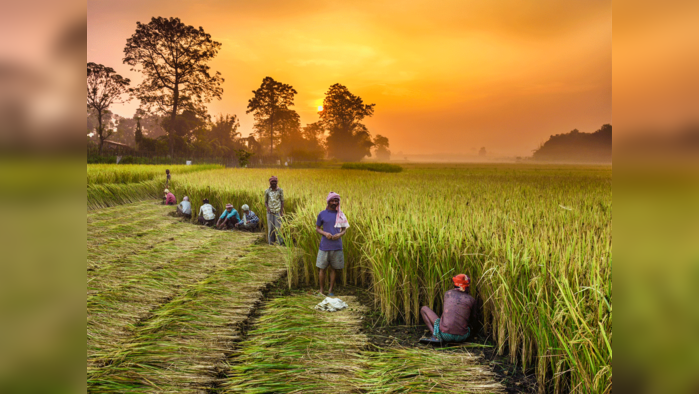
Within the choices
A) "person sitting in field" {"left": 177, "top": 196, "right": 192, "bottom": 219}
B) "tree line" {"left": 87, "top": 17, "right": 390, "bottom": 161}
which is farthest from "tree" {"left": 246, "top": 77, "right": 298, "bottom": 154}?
"person sitting in field" {"left": 177, "top": 196, "right": 192, "bottom": 219}

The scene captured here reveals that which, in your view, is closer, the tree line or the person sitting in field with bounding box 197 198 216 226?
the person sitting in field with bounding box 197 198 216 226

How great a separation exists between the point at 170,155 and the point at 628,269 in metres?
36.9

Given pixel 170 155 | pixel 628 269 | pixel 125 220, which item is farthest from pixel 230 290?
pixel 170 155

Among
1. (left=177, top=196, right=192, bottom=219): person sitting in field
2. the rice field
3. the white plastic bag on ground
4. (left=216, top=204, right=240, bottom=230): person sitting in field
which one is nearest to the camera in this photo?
the rice field

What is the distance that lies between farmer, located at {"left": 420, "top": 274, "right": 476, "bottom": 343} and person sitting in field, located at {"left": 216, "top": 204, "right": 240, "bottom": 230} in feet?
24.9

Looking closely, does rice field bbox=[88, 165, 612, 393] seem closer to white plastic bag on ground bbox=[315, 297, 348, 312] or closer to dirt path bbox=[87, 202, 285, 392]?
dirt path bbox=[87, 202, 285, 392]

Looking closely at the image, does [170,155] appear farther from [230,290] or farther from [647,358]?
[647,358]

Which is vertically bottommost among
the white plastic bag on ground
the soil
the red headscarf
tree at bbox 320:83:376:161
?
the soil

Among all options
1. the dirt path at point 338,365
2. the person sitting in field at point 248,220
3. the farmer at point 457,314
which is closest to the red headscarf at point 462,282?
the farmer at point 457,314

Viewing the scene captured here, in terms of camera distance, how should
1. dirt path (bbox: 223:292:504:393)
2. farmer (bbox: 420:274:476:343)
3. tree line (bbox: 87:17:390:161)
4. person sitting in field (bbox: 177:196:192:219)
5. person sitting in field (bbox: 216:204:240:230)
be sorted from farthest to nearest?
1. tree line (bbox: 87:17:390:161)
2. person sitting in field (bbox: 177:196:192:219)
3. person sitting in field (bbox: 216:204:240:230)
4. farmer (bbox: 420:274:476:343)
5. dirt path (bbox: 223:292:504:393)

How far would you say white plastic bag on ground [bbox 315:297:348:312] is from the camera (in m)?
4.43

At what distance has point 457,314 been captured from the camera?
11.2 feet

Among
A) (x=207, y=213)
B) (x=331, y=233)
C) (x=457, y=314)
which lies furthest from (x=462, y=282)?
(x=207, y=213)

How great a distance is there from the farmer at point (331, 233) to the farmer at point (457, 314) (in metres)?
1.88
